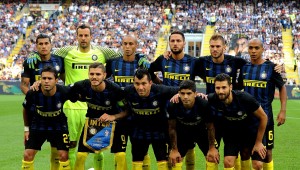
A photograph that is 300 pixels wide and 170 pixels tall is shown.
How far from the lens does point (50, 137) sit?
7.78 m

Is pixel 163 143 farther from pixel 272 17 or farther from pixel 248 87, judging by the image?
Answer: pixel 272 17

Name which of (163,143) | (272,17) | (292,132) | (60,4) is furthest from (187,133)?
(60,4)

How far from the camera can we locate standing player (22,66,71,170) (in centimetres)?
756

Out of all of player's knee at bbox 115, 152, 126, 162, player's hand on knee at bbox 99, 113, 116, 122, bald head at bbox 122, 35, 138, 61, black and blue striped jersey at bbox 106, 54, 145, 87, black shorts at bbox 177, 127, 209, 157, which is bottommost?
→ player's knee at bbox 115, 152, 126, 162

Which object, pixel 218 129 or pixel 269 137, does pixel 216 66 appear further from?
pixel 269 137

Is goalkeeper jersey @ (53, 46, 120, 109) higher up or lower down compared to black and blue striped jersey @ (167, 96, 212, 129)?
higher up

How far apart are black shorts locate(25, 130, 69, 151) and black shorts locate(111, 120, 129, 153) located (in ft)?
2.31

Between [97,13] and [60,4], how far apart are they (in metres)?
3.91

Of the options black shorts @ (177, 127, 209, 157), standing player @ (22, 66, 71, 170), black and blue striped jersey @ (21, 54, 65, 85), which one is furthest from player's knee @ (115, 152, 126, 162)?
black and blue striped jersey @ (21, 54, 65, 85)

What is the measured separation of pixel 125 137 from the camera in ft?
26.1

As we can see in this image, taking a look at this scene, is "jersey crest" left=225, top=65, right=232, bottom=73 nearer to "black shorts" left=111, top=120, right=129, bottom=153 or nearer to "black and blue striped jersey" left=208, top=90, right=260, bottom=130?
"black and blue striped jersey" left=208, top=90, right=260, bottom=130

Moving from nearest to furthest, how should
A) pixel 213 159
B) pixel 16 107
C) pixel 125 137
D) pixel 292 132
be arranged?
pixel 213 159 → pixel 125 137 → pixel 292 132 → pixel 16 107

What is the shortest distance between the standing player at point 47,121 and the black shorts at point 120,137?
71 cm

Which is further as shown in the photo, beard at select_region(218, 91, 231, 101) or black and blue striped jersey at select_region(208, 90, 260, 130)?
black and blue striped jersey at select_region(208, 90, 260, 130)
